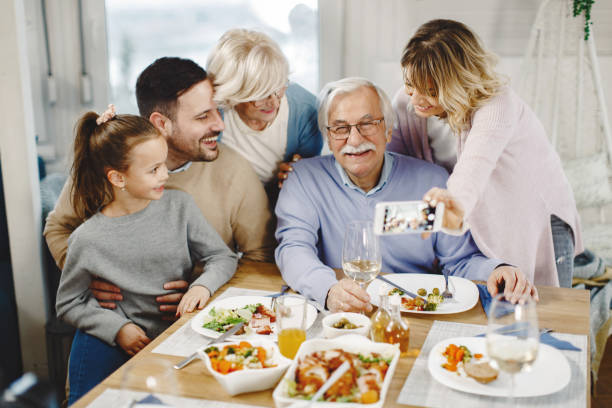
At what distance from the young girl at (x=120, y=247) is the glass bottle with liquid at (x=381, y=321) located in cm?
57

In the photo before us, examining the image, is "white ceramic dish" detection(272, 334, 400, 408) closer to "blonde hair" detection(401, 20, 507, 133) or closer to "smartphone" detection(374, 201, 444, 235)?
"smartphone" detection(374, 201, 444, 235)

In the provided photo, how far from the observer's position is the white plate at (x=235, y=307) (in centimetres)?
141

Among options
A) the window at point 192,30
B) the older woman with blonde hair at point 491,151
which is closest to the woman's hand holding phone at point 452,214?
the older woman with blonde hair at point 491,151

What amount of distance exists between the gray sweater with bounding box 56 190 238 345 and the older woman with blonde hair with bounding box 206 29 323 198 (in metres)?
0.40

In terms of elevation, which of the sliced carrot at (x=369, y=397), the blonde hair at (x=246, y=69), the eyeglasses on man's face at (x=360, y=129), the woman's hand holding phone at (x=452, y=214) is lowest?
the sliced carrot at (x=369, y=397)

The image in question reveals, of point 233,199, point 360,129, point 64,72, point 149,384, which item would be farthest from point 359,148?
point 64,72

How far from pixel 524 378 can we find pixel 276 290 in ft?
2.65

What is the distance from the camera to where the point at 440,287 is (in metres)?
1.72

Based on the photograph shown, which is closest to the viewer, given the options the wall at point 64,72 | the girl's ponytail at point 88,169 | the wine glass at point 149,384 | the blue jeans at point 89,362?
the wine glass at point 149,384

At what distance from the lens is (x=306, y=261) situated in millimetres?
1796

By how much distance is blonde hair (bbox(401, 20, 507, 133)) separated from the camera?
181 centimetres

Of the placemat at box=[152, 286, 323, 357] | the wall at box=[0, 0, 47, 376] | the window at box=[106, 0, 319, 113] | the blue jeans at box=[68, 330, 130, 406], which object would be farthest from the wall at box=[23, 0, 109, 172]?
the placemat at box=[152, 286, 323, 357]

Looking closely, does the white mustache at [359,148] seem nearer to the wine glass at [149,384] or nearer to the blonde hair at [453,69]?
the blonde hair at [453,69]

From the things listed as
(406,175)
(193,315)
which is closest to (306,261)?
(193,315)
